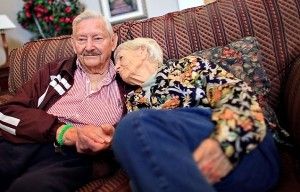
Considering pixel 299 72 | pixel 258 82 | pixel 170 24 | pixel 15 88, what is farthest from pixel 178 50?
pixel 15 88

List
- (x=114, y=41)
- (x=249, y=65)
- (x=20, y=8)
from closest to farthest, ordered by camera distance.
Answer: (x=249, y=65), (x=114, y=41), (x=20, y=8)

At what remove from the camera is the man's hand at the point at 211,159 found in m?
0.84

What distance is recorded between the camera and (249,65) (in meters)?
1.30

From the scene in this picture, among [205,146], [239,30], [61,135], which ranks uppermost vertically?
[239,30]

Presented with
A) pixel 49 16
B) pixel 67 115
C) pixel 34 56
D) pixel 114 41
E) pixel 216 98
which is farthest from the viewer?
pixel 49 16

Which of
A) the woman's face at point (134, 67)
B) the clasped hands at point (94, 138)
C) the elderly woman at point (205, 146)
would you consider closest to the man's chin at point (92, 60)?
the woman's face at point (134, 67)

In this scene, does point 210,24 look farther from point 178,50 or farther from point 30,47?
point 30,47

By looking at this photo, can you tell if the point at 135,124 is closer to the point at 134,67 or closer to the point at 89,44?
the point at 134,67

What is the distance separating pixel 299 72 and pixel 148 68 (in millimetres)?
529

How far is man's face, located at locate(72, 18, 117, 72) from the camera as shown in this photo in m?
1.45

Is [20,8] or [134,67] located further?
[20,8]

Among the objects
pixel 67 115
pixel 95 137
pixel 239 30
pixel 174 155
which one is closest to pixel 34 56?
pixel 67 115

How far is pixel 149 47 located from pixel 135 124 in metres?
0.57

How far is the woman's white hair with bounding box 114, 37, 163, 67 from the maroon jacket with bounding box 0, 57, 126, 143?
0.48ft
